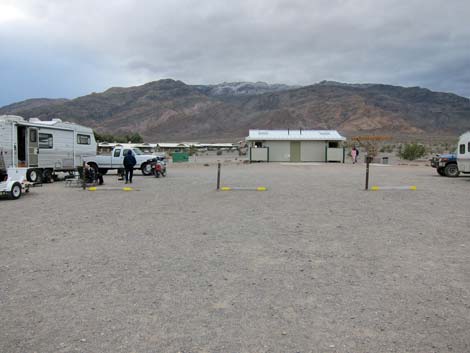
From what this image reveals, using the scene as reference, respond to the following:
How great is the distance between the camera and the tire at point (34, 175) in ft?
60.1

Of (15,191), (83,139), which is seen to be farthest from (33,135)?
(15,191)

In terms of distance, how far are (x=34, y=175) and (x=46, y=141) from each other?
192cm

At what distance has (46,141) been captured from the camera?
64.4ft

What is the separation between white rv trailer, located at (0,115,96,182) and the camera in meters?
17.5

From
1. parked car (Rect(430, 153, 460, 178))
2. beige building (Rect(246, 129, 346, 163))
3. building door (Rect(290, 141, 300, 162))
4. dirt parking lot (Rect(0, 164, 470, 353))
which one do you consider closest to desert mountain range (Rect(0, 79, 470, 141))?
beige building (Rect(246, 129, 346, 163))

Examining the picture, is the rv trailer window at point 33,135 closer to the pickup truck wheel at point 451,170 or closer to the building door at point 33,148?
the building door at point 33,148

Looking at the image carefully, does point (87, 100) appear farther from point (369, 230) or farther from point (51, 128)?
point (369, 230)

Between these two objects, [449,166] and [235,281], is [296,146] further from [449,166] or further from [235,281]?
[235,281]

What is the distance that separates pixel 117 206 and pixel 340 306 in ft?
27.5

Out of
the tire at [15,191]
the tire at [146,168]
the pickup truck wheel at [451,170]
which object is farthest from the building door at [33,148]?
the pickup truck wheel at [451,170]

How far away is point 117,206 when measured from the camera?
11.5m

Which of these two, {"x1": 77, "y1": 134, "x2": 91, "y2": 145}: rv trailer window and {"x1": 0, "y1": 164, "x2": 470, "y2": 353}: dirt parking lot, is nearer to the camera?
{"x1": 0, "y1": 164, "x2": 470, "y2": 353}: dirt parking lot

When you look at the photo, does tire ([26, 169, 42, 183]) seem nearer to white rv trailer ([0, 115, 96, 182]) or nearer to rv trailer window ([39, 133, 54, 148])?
white rv trailer ([0, 115, 96, 182])

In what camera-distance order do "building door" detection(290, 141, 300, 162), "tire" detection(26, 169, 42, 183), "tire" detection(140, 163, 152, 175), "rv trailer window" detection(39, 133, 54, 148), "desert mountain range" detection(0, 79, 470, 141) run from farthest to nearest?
"desert mountain range" detection(0, 79, 470, 141)
"building door" detection(290, 141, 300, 162)
"tire" detection(140, 163, 152, 175)
"rv trailer window" detection(39, 133, 54, 148)
"tire" detection(26, 169, 42, 183)
